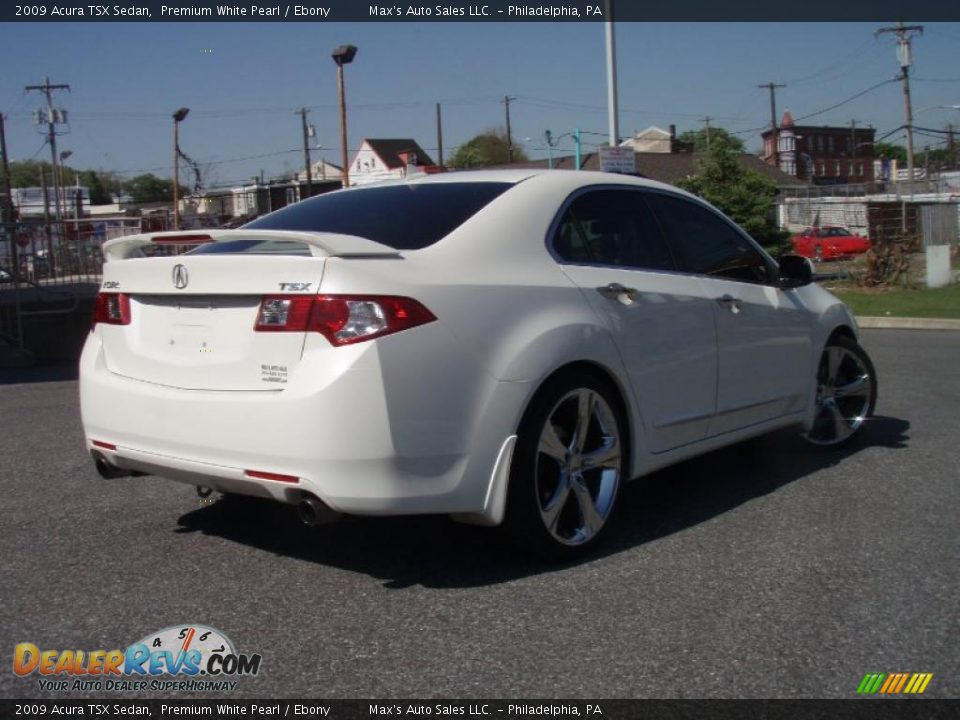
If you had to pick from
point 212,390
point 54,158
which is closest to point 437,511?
point 212,390

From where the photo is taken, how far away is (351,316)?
3.74 meters

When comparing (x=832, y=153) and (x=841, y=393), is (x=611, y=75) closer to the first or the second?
(x=841, y=393)

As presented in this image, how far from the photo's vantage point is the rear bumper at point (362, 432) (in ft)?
12.1

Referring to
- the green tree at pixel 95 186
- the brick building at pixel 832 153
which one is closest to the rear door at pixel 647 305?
the brick building at pixel 832 153

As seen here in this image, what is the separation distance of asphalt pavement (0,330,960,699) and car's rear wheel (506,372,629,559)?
5.8 inches

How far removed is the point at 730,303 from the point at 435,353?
211 centimetres

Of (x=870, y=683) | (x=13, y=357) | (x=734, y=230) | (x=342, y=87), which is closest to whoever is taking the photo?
(x=870, y=683)

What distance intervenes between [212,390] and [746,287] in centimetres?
290

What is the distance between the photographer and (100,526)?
4.98 meters

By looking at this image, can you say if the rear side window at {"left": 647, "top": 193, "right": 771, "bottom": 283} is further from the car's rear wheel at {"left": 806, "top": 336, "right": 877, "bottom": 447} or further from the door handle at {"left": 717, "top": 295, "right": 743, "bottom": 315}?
the car's rear wheel at {"left": 806, "top": 336, "right": 877, "bottom": 447}

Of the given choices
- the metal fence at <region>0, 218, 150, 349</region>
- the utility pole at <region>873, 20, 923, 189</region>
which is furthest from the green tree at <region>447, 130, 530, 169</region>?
the metal fence at <region>0, 218, 150, 349</region>

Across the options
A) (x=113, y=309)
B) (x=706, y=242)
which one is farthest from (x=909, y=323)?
(x=113, y=309)
